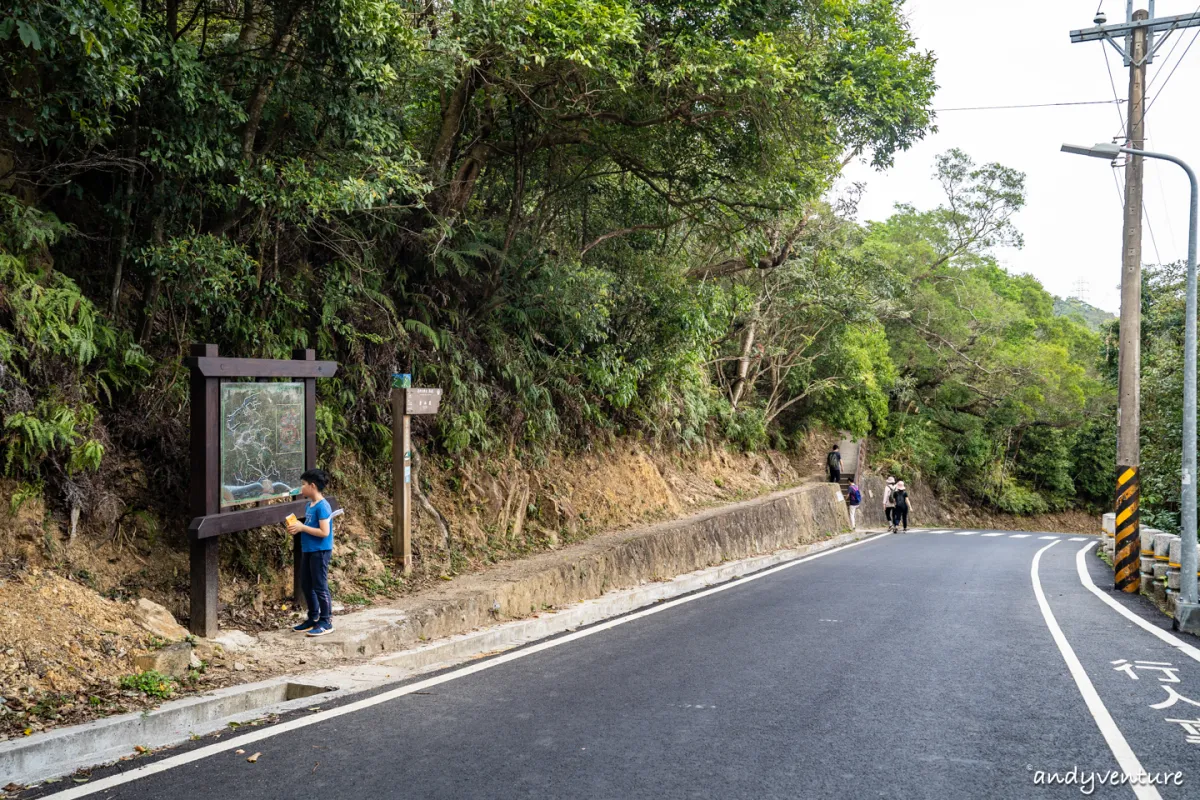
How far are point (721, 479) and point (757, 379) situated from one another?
7.47 m

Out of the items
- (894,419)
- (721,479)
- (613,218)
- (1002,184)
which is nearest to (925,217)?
(1002,184)

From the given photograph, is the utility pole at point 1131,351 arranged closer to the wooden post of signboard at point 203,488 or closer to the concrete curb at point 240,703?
the concrete curb at point 240,703

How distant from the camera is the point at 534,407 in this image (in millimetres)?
14328

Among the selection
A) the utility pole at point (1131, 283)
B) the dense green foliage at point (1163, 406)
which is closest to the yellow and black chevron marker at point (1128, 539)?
the utility pole at point (1131, 283)

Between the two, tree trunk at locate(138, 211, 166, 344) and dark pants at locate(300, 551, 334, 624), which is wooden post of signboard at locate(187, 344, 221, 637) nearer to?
dark pants at locate(300, 551, 334, 624)

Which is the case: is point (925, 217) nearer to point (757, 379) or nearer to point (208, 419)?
point (757, 379)

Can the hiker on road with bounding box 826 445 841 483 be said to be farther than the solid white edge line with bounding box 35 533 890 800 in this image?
Yes

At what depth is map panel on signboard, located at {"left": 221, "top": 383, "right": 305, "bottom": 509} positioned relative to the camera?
7.77m

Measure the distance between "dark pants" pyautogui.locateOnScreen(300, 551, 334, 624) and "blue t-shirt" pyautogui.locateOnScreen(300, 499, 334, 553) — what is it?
0.18 ft

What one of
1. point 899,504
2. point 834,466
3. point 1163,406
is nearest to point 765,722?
point 1163,406

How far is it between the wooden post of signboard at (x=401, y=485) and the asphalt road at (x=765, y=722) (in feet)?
8.13

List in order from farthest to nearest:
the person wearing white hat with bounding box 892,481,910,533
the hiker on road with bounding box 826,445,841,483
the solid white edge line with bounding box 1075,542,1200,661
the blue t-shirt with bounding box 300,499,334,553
→ the person wearing white hat with bounding box 892,481,910,533
the hiker on road with bounding box 826,445,841,483
the solid white edge line with bounding box 1075,542,1200,661
the blue t-shirt with bounding box 300,499,334,553

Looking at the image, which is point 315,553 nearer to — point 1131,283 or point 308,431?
point 308,431

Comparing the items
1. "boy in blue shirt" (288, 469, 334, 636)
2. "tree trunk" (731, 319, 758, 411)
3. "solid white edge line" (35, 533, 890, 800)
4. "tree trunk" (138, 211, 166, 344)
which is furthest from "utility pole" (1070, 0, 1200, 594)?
"tree trunk" (138, 211, 166, 344)
